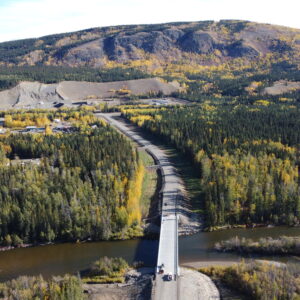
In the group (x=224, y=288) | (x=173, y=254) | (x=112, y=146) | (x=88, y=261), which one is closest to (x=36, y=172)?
(x=112, y=146)

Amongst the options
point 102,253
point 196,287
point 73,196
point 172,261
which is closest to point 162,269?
point 172,261

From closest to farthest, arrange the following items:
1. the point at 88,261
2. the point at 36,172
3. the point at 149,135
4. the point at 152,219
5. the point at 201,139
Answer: the point at 88,261, the point at 152,219, the point at 36,172, the point at 201,139, the point at 149,135

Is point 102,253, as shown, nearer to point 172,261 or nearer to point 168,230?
point 168,230

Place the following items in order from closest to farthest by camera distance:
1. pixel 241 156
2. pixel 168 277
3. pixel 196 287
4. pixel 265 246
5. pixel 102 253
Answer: pixel 196 287 < pixel 168 277 < pixel 265 246 < pixel 102 253 < pixel 241 156

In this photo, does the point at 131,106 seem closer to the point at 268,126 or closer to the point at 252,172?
the point at 268,126

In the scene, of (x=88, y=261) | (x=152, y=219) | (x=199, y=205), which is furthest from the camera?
(x=199, y=205)

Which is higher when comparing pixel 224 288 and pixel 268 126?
pixel 268 126
